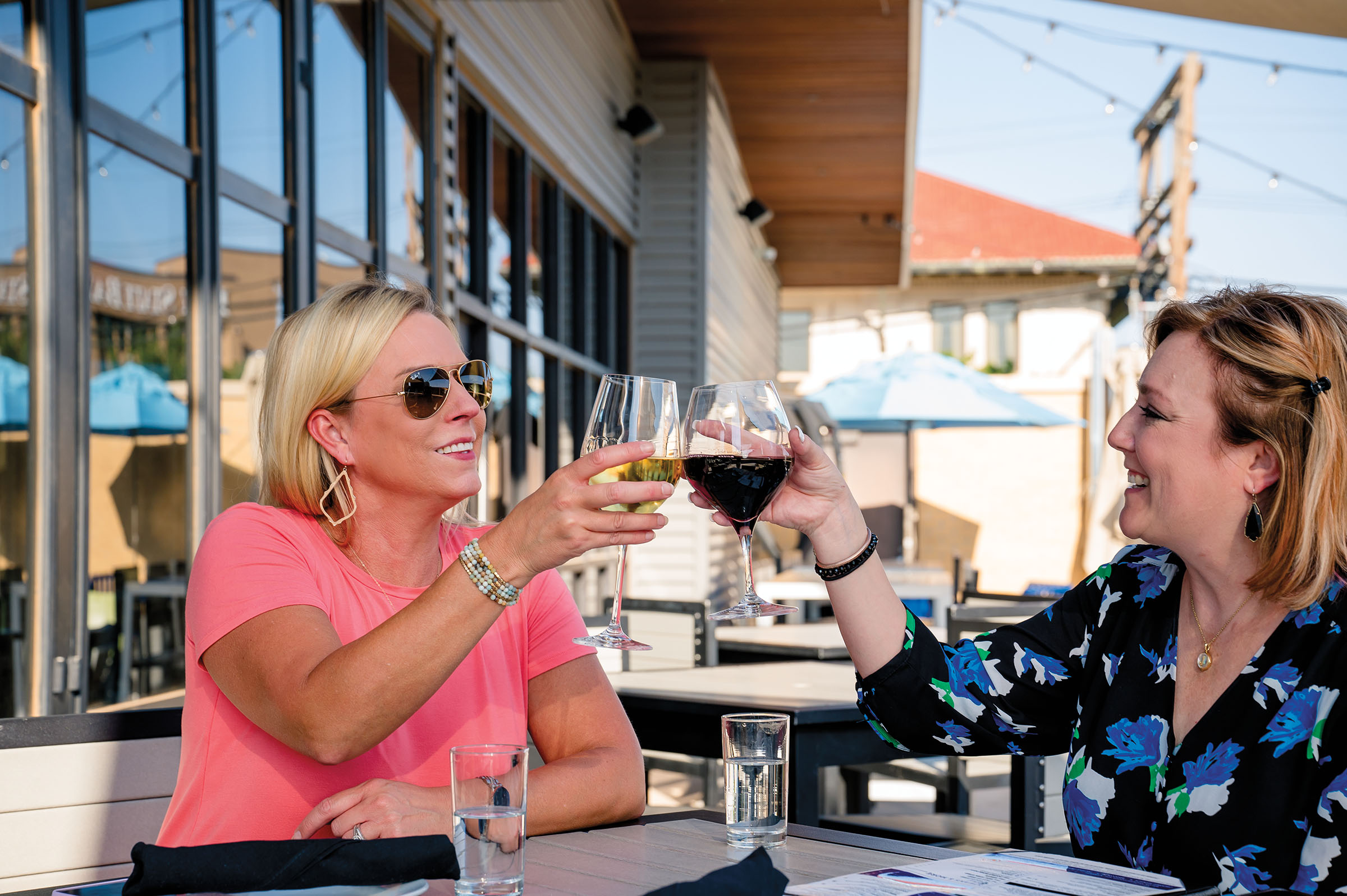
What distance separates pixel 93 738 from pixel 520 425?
4.73m

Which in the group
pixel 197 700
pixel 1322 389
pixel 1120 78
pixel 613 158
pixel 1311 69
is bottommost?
pixel 197 700

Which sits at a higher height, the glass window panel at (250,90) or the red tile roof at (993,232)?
the red tile roof at (993,232)

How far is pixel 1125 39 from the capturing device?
10578mm

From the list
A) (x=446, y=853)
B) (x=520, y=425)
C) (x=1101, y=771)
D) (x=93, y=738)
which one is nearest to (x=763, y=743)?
(x=446, y=853)

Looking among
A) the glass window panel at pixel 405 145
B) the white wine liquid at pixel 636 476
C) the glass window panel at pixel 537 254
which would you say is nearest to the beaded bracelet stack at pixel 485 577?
the white wine liquid at pixel 636 476

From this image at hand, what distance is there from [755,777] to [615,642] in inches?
9.1

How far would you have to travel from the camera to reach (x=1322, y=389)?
1.44 metres

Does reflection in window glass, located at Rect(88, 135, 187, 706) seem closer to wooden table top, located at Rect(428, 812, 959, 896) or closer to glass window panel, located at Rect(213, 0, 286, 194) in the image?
glass window panel, located at Rect(213, 0, 286, 194)

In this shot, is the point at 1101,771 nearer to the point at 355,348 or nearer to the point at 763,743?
the point at 763,743

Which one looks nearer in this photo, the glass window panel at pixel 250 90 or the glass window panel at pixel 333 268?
the glass window panel at pixel 250 90

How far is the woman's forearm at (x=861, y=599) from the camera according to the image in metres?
1.62

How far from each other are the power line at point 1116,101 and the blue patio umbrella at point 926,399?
9.29ft

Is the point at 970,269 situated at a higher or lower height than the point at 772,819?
higher

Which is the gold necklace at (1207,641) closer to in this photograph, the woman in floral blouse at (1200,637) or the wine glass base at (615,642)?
the woman in floral blouse at (1200,637)
